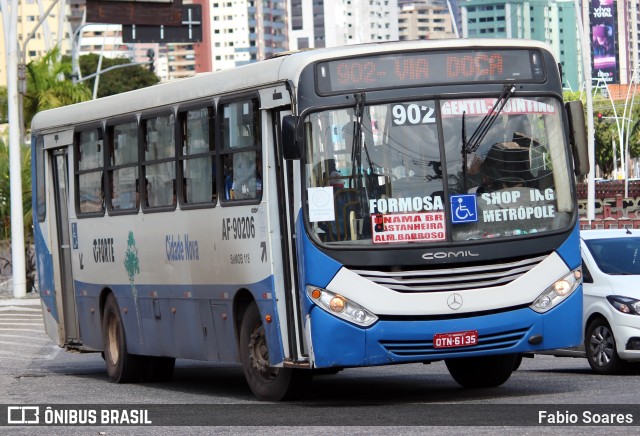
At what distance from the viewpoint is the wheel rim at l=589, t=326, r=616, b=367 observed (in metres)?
16.2

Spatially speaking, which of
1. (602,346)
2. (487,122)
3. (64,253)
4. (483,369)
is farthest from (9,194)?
(487,122)

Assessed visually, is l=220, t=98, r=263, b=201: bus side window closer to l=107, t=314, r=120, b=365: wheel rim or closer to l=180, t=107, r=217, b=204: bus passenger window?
l=180, t=107, r=217, b=204: bus passenger window

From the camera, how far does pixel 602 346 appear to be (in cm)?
1638

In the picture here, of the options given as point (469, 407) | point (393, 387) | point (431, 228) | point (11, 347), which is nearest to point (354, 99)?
point (431, 228)

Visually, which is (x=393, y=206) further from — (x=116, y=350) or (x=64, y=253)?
(x=64, y=253)

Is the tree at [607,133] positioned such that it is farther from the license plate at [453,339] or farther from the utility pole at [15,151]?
the license plate at [453,339]

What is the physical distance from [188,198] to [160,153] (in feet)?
2.54

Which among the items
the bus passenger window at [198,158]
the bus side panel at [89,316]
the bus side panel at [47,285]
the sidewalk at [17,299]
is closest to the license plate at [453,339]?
the bus passenger window at [198,158]

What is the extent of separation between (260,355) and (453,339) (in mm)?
1892

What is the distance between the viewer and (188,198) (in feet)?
48.6

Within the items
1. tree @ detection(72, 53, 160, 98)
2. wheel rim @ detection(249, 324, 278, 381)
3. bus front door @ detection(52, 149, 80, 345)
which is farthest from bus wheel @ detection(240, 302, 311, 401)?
tree @ detection(72, 53, 160, 98)

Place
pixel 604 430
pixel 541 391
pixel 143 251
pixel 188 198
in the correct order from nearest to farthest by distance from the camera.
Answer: pixel 604 430 → pixel 541 391 → pixel 188 198 → pixel 143 251

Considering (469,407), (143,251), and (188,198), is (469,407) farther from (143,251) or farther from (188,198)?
(143,251)

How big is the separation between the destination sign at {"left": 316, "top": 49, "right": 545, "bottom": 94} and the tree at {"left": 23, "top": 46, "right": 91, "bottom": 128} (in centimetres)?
3344
